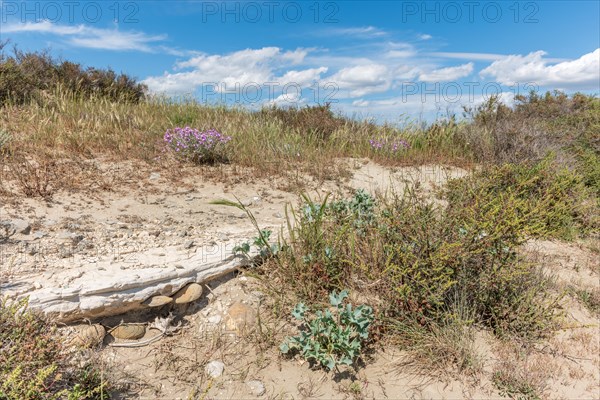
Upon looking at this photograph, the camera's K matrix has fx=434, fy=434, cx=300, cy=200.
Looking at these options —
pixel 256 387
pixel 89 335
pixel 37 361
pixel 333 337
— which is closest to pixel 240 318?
pixel 256 387

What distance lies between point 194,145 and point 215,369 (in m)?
4.53

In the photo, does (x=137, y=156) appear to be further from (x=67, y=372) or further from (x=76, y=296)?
(x=67, y=372)

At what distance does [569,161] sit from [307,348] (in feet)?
24.7

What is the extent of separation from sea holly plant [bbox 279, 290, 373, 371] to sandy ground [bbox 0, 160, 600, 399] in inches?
5.0

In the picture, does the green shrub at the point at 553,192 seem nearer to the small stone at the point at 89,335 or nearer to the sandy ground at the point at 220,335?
the sandy ground at the point at 220,335

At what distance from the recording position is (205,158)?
720 cm

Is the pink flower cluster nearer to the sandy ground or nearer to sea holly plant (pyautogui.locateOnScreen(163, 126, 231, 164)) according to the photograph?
sea holly plant (pyautogui.locateOnScreen(163, 126, 231, 164))

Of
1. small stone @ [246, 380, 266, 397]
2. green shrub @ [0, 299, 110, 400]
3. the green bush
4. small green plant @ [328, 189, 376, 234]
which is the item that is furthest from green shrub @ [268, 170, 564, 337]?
the green bush

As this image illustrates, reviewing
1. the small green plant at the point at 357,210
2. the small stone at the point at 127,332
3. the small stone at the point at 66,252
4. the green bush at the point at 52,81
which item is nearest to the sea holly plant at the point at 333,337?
the small stone at the point at 127,332

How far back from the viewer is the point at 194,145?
7.09 m

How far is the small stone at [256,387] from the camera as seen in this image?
10.2ft

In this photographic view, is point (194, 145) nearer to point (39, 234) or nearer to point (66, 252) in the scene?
point (39, 234)

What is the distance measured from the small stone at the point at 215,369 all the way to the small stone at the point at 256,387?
0.24 metres

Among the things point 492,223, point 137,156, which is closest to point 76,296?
point 492,223
